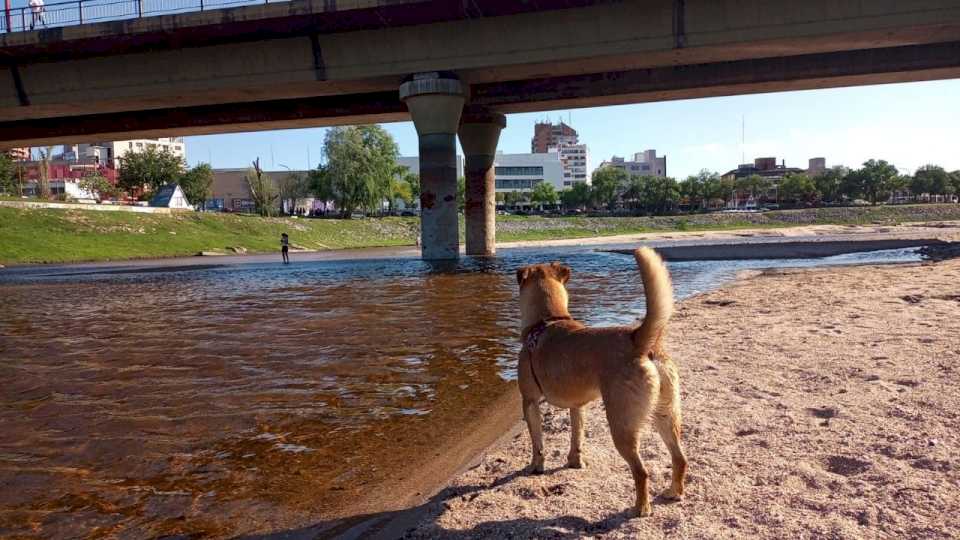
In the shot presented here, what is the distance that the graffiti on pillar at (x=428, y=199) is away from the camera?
3120 cm

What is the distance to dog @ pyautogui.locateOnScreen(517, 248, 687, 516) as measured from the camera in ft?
13.2

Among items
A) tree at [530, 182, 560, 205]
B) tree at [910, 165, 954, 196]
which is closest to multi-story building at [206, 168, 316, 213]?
tree at [530, 182, 560, 205]

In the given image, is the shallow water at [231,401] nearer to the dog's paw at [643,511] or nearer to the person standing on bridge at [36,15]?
the dog's paw at [643,511]

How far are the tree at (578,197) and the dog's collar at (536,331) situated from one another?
135m

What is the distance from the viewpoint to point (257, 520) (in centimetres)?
431

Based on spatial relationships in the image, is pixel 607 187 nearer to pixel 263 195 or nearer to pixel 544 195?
pixel 544 195

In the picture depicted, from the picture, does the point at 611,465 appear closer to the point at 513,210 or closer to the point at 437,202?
the point at 437,202

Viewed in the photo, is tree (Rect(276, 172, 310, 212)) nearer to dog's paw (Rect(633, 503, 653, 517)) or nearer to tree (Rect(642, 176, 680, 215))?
tree (Rect(642, 176, 680, 215))

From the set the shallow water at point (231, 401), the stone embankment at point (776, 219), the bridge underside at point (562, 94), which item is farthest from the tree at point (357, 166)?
the shallow water at point (231, 401)

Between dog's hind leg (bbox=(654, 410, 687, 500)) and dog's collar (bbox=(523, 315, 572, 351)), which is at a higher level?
dog's collar (bbox=(523, 315, 572, 351))

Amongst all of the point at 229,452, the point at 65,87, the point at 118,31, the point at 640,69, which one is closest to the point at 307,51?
the point at 118,31

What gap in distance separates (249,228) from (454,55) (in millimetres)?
39066

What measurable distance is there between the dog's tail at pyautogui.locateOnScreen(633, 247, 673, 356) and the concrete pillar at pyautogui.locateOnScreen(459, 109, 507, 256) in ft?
112

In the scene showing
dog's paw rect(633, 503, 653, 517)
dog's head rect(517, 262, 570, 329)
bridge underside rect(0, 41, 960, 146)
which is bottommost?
dog's paw rect(633, 503, 653, 517)
